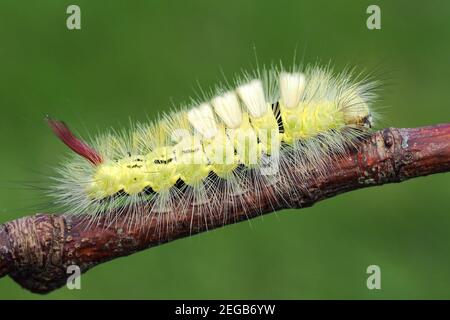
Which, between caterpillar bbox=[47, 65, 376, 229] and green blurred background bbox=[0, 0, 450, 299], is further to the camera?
green blurred background bbox=[0, 0, 450, 299]

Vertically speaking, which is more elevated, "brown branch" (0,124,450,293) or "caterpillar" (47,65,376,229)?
"caterpillar" (47,65,376,229)

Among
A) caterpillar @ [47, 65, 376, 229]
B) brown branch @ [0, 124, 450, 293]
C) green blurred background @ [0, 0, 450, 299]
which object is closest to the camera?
brown branch @ [0, 124, 450, 293]

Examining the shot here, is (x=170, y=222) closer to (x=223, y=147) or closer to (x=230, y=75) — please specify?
(x=223, y=147)

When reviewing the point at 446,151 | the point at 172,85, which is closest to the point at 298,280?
the point at 172,85

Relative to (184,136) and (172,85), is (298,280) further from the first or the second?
(184,136)

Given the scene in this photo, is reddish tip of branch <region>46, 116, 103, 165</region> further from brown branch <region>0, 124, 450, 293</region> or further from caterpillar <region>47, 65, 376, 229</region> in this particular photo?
brown branch <region>0, 124, 450, 293</region>

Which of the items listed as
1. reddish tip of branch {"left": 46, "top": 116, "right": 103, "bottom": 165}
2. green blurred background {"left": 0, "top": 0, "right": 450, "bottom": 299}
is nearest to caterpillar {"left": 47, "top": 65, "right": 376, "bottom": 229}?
reddish tip of branch {"left": 46, "top": 116, "right": 103, "bottom": 165}

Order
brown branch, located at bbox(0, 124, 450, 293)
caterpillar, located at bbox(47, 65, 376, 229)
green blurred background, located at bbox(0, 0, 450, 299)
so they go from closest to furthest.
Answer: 1. brown branch, located at bbox(0, 124, 450, 293)
2. caterpillar, located at bbox(47, 65, 376, 229)
3. green blurred background, located at bbox(0, 0, 450, 299)
